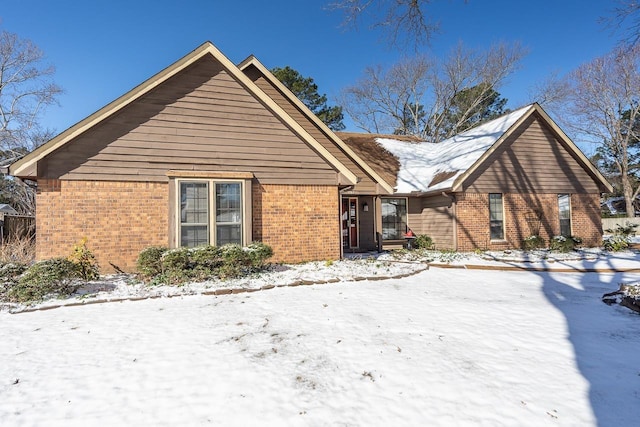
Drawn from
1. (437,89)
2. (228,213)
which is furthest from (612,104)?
(228,213)

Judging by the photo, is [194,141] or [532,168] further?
[532,168]

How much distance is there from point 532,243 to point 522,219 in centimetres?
106

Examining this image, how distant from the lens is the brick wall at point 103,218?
7.89 m

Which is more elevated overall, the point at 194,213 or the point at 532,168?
the point at 532,168

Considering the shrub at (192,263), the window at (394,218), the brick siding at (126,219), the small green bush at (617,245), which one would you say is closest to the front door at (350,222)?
the window at (394,218)

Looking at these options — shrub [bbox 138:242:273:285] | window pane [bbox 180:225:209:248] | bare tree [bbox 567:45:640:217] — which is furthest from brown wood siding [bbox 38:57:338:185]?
bare tree [bbox 567:45:640:217]

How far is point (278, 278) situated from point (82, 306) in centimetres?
363

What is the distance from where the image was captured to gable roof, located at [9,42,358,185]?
302 inches

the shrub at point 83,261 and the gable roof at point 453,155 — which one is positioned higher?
the gable roof at point 453,155

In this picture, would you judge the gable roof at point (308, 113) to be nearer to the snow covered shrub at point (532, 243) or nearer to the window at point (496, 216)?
the window at point (496, 216)

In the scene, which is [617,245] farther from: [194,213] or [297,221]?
[194,213]

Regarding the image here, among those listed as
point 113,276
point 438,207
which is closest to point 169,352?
point 113,276

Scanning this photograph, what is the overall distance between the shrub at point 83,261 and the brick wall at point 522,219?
478 inches

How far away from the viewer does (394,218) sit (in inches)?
616
